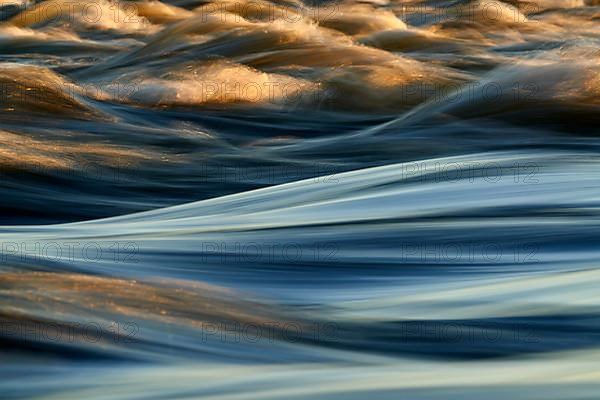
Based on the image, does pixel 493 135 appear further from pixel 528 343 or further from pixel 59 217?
pixel 528 343

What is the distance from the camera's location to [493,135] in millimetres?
8055

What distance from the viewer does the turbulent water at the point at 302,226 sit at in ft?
8.91

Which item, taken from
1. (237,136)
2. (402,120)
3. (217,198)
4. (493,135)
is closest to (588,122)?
(493,135)

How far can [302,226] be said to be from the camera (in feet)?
15.6

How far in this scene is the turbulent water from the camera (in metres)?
2.71

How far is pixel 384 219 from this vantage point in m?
4.81

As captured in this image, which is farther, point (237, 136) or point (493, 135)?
point (237, 136)

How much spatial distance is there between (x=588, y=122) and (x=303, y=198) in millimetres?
2880

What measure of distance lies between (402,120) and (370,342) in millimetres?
6021

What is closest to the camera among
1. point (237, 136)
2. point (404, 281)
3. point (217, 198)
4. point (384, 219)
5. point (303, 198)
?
Result: point (404, 281)

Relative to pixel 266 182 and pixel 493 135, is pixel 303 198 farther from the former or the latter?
pixel 493 135

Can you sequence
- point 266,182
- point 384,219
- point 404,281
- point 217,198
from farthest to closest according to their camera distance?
point 266,182 < point 217,198 < point 384,219 < point 404,281

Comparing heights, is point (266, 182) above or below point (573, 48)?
below

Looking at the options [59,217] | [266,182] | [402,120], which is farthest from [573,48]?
[59,217]
